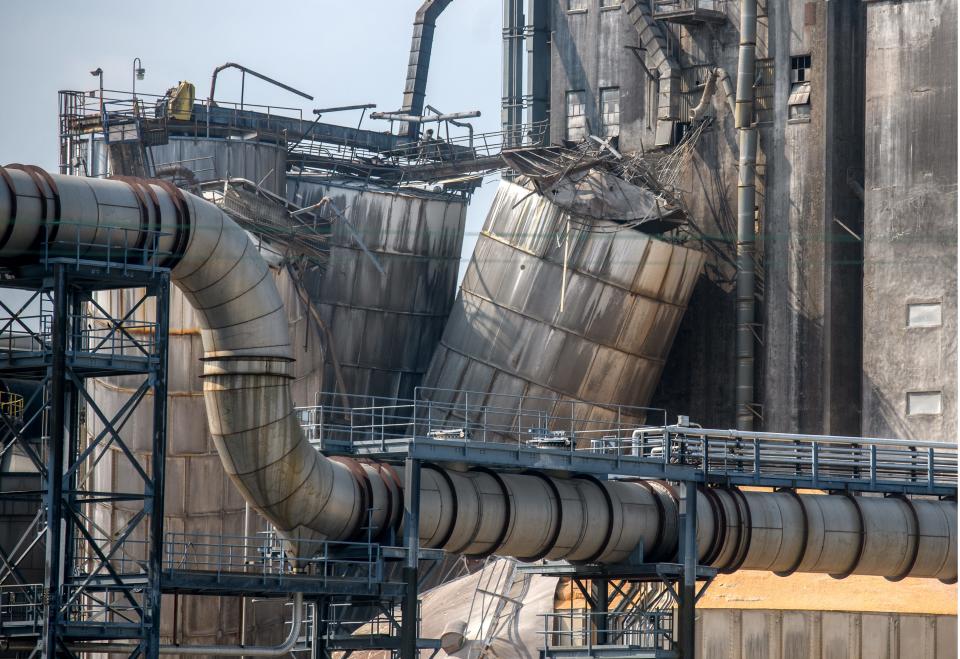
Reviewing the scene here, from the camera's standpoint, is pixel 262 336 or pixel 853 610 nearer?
pixel 262 336

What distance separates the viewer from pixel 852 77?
49.3 meters

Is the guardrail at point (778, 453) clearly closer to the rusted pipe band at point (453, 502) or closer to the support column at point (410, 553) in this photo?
the rusted pipe band at point (453, 502)

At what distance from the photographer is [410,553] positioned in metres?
30.1

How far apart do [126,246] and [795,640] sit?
17.1 metres

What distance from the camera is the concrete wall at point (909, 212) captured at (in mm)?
46688

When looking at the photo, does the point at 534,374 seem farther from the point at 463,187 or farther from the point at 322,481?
the point at 322,481

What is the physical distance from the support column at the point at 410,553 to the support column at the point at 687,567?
5.04 meters

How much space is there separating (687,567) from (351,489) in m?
6.40

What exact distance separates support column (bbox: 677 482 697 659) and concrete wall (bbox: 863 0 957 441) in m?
15.2

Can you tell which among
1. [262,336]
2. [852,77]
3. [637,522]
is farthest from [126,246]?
[852,77]

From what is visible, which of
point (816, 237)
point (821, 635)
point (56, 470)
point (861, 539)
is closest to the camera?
point (56, 470)

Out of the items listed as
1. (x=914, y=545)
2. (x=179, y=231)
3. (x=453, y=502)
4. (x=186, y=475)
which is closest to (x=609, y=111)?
(x=186, y=475)

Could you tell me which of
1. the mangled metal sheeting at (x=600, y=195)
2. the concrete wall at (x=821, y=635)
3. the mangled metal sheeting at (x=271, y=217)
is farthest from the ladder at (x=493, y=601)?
the mangled metal sheeting at (x=600, y=195)

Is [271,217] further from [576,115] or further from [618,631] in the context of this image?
[618,631]
